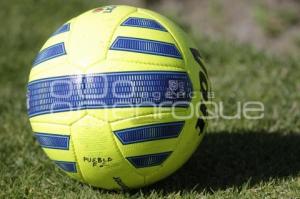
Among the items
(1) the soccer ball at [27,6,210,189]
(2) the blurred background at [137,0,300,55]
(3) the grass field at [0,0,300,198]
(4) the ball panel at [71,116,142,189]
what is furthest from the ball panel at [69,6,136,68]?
(2) the blurred background at [137,0,300,55]

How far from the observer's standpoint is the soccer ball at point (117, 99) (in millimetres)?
3420

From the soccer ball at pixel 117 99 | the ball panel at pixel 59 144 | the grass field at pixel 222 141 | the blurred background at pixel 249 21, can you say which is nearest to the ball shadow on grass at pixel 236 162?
the grass field at pixel 222 141

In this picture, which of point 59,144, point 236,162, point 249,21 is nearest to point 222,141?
point 236,162

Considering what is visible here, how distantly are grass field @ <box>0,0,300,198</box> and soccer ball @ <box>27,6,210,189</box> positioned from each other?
0.97 ft

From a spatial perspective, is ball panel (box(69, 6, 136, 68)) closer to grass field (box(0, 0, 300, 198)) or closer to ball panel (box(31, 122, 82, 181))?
ball panel (box(31, 122, 82, 181))

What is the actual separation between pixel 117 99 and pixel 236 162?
1.27m

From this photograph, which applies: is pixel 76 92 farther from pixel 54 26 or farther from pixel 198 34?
pixel 54 26

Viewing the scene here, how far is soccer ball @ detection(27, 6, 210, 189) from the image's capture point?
11.2 feet

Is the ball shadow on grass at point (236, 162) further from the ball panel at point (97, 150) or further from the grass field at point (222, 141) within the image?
the ball panel at point (97, 150)

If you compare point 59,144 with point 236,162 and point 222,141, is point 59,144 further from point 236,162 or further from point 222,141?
point 222,141

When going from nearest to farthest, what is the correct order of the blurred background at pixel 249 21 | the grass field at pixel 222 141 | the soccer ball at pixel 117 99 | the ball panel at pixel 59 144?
the soccer ball at pixel 117 99, the ball panel at pixel 59 144, the grass field at pixel 222 141, the blurred background at pixel 249 21

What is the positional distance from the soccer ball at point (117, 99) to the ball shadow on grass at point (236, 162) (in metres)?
0.32

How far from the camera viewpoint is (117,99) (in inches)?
134

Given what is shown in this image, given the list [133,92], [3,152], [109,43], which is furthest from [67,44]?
[3,152]
